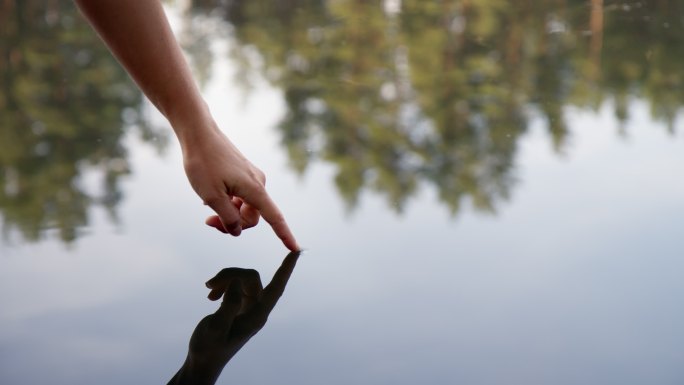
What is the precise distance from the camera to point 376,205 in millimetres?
1468

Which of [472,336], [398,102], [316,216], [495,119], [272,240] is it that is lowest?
[472,336]

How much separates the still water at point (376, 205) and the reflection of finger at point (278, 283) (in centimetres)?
1

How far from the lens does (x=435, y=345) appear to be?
0.99 m

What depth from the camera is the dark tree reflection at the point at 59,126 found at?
4.87 ft

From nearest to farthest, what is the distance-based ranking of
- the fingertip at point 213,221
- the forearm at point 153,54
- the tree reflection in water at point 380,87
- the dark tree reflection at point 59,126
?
the forearm at point 153,54 < the fingertip at point 213,221 < the dark tree reflection at point 59,126 < the tree reflection in water at point 380,87

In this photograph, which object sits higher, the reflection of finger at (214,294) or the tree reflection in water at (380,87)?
the tree reflection in water at (380,87)

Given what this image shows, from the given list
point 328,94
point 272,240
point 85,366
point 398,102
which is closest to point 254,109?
point 328,94

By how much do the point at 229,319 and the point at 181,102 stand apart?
29 cm

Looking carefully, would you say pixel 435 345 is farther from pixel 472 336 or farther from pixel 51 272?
pixel 51 272

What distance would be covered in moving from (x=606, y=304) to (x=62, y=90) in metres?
1.64

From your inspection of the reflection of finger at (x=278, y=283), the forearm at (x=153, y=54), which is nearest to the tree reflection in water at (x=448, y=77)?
the reflection of finger at (x=278, y=283)

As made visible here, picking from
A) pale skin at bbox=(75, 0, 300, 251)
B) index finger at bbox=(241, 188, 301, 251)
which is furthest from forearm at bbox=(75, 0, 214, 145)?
index finger at bbox=(241, 188, 301, 251)

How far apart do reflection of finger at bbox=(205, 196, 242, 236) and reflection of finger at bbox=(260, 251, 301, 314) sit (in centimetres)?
9

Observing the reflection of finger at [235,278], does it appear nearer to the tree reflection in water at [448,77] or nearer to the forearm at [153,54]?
the forearm at [153,54]
